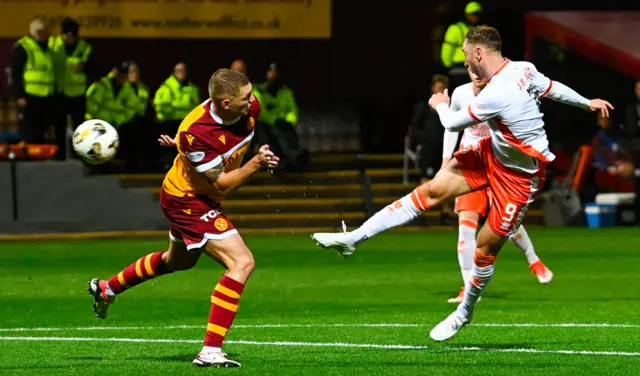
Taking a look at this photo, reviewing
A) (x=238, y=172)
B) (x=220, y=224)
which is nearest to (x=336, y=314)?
(x=220, y=224)

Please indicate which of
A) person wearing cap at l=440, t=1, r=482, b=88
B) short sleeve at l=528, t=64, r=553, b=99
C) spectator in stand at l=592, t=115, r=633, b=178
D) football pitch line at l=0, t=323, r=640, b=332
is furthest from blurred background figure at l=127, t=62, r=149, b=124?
short sleeve at l=528, t=64, r=553, b=99

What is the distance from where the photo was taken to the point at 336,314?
13953 millimetres

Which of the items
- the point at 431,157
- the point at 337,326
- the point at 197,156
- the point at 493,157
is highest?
the point at 197,156

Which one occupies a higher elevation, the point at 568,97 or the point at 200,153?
the point at 568,97

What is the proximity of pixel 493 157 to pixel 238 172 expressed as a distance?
2167 mm

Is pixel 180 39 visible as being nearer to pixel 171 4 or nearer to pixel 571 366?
pixel 171 4

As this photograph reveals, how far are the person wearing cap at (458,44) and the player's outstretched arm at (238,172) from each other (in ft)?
49.8

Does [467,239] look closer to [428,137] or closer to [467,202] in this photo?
[467,202]

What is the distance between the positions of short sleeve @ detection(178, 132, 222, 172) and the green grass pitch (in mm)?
1333

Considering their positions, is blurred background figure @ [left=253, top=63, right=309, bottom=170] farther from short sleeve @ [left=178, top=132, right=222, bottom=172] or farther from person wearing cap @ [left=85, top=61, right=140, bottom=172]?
short sleeve @ [left=178, top=132, right=222, bottom=172]

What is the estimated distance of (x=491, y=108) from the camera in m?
10.9

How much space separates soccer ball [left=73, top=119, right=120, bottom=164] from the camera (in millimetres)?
13859

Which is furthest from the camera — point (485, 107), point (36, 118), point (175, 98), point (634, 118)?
point (634, 118)

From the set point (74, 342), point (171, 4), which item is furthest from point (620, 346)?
point (171, 4)
